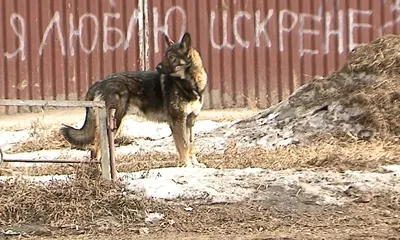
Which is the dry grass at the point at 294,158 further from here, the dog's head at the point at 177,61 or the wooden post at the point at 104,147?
the dog's head at the point at 177,61

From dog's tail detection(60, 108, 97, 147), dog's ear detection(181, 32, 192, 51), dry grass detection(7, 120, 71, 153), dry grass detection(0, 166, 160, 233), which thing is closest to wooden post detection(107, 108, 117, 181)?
dry grass detection(0, 166, 160, 233)

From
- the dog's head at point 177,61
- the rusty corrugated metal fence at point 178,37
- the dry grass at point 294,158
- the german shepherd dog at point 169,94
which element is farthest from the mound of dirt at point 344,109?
the rusty corrugated metal fence at point 178,37

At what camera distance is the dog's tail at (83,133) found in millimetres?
7789

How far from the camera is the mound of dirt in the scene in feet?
30.0

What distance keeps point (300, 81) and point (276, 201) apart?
9224 millimetres

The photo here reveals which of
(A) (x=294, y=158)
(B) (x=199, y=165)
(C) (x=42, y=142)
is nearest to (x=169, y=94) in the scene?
(B) (x=199, y=165)

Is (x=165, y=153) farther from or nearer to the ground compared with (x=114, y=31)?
nearer to the ground

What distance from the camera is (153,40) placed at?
15445 millimetres

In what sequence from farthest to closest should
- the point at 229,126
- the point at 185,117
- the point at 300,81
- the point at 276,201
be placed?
the point at 300,81 < the point at 229,126 < the point at 185,117 < the point at 276,201

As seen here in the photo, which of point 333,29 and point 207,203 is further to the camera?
point 333,29

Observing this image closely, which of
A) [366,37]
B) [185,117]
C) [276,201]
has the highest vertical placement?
[366,37]

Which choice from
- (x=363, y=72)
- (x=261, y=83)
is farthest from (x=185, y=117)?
(x=261, y=83)

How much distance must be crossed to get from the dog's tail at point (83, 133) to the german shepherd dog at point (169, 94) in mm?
10

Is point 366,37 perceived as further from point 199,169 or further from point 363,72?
point 199,169
